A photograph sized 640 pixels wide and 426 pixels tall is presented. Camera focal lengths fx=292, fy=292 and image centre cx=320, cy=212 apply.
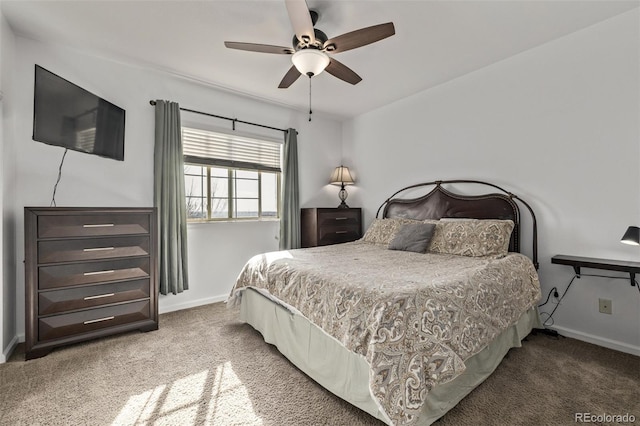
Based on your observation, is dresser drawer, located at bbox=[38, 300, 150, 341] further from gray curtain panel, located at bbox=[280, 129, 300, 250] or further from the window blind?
gray curtain panel, located at bbox=[280, 129, 300, 250]

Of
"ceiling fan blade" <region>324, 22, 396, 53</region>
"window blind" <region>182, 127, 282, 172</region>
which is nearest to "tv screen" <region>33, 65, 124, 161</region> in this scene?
"window blind" <region>182, 127, 282, 172</region>

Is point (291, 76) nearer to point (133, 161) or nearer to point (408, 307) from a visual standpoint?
point (133, 161)

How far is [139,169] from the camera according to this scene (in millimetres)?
3049

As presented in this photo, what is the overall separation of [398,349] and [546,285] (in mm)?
2198

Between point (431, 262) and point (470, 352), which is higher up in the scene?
point (431, 262)

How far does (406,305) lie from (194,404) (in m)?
1.32

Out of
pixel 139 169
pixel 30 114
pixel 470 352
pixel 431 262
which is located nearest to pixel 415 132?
pixel 431 262

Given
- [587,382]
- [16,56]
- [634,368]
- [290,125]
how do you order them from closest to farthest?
[587,382]
[634,368]
[16,56]
[290,125]

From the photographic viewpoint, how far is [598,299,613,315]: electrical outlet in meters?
2.34

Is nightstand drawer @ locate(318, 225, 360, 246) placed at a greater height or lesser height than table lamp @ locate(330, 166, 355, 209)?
lesser

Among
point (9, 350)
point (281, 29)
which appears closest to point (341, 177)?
point (281, 29)

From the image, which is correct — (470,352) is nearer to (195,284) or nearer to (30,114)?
(195,284)

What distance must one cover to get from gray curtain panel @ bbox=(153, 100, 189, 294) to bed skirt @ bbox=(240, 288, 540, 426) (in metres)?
1.14

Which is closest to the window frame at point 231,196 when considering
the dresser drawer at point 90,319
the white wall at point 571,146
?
the dresser drawer at point 90,319
